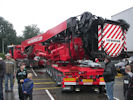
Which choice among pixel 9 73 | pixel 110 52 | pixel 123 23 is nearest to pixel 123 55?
pixel 110 52

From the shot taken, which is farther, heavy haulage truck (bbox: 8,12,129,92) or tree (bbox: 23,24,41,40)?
tree (bbox: 23,24,41,40)

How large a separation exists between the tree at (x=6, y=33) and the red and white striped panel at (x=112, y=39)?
162 feet

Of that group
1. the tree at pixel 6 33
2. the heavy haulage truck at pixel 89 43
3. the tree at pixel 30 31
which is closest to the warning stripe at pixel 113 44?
the heavy haulage truck at pixel 89 43

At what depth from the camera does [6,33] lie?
174 feet

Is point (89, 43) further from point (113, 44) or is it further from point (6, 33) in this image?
point (6, 33)

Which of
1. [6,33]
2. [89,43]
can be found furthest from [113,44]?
[6,33]

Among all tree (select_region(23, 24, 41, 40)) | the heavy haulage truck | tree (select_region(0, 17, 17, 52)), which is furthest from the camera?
tree (select_region(23, 24, 41, 40))

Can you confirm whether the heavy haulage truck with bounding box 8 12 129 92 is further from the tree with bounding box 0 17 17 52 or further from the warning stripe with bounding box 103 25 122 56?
the tree with bounding box 0 17 17 52

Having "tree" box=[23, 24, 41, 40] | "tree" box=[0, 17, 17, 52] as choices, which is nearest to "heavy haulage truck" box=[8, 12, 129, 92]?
"tree" box=[0, 17, 17, 52]

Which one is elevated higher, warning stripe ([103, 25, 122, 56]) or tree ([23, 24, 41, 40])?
tree ([23, 24, 41, 40])

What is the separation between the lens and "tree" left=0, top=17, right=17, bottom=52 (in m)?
50.8

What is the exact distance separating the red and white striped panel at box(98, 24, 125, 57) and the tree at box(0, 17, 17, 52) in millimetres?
49444

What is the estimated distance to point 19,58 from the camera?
1658 centimetres

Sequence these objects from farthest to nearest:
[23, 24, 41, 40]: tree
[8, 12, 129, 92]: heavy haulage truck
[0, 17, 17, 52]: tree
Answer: [23, 24, 41, 40]: tree → [0, 17, 17, 52]: tree → [8, 12, 129, 92]: heavy haulage truck
